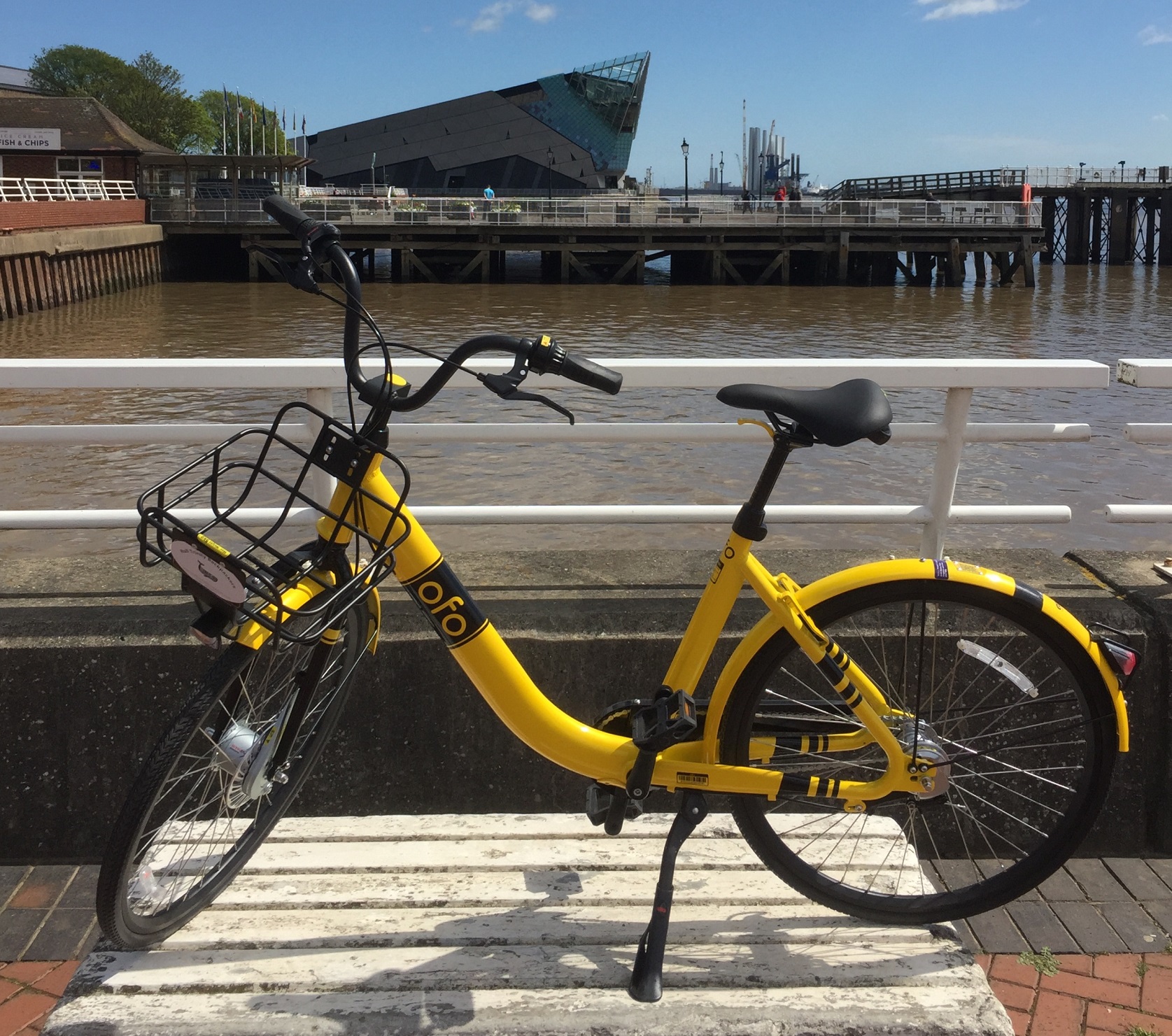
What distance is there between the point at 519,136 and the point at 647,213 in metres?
Answer: 42.0

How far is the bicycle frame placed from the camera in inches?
83.5

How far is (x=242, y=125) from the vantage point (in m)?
98.9

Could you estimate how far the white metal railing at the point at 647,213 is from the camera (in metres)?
38.8

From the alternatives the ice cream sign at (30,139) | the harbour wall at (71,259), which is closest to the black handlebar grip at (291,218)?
the harbour wall at (71,259)

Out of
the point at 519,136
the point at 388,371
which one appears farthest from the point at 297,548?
the point at 519,136

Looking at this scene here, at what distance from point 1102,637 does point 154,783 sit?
5.38 ft

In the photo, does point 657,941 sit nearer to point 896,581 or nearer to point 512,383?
point 896,581

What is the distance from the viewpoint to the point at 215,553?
1797mm

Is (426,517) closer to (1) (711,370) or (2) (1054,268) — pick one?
(1) (711,370)

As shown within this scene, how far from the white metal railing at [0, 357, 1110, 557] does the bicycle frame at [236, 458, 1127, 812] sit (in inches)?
21.7

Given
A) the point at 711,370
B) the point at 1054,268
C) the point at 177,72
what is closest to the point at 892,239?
the point at 1054,268

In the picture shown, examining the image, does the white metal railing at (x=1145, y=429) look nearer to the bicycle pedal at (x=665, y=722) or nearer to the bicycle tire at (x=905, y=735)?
the bicycle tire at (x=905, y=735)

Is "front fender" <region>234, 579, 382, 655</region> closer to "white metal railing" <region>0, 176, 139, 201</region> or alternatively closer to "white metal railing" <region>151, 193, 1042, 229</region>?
"white metal railing" <region>0, 176, 139, 201</region>

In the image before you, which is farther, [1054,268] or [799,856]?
[1054,268]
